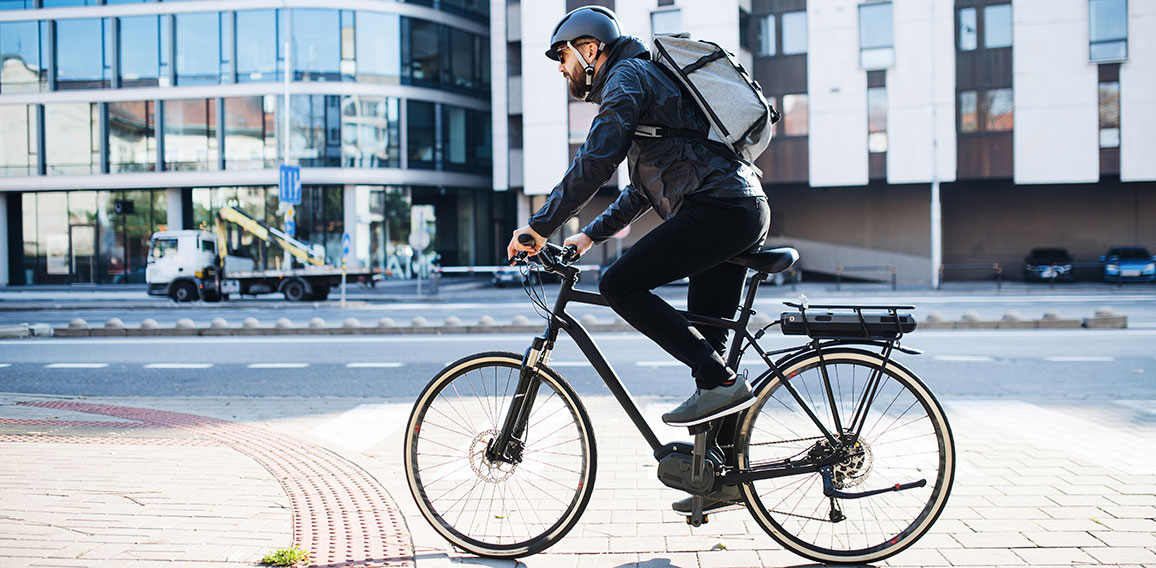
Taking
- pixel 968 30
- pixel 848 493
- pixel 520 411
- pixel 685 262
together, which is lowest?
pixel 848 493

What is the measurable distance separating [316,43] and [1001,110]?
90.8ft

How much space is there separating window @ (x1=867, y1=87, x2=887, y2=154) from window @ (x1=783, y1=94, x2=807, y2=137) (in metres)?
2.33

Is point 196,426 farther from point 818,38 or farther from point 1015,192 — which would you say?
point 1015,192

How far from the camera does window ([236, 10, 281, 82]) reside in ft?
126

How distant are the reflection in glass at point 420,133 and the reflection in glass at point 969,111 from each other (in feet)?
73.4

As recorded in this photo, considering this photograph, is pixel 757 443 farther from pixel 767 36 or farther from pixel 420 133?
pixel 420 133

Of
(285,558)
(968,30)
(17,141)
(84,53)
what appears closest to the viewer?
(285,558)

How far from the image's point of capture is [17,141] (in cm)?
4012

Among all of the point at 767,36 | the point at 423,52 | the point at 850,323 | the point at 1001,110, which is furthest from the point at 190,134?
the point at 850,323

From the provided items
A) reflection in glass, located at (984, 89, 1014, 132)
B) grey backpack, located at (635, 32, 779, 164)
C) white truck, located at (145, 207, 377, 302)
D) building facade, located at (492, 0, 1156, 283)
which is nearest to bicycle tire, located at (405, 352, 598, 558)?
grey backpack, located at (635, 32, 779, 164)

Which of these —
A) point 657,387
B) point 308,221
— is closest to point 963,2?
point 308,221

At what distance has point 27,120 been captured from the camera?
3994cm

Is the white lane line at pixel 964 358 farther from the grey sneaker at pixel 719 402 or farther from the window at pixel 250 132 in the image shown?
the window at pixel 250 132

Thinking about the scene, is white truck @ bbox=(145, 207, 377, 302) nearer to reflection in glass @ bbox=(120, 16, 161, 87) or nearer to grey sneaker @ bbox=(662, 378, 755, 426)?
reflection in glass @ bbox=(120, 16, 161, 87)
